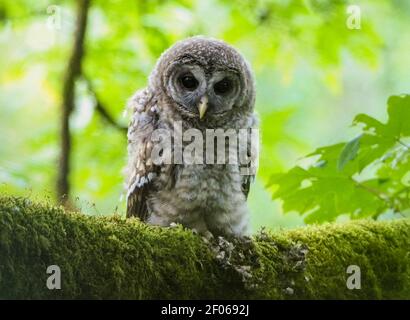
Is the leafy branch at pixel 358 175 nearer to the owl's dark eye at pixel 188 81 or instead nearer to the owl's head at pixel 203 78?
the owl's head at pixel 203 78

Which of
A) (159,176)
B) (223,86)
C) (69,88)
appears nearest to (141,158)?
(159,176)

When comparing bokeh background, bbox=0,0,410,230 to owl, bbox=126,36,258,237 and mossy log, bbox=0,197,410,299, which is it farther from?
mossy log, bbox=0,197,410,299

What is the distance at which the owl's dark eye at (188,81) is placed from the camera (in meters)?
3.03

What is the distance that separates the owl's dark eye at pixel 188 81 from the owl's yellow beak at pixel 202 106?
12 centimetres

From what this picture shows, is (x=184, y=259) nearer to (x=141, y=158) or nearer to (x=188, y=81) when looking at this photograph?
(x=141, y=158)

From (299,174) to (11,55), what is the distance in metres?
3.18

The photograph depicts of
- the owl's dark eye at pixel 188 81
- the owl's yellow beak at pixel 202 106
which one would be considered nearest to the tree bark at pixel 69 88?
the owl's dark eye at pixel 188 81

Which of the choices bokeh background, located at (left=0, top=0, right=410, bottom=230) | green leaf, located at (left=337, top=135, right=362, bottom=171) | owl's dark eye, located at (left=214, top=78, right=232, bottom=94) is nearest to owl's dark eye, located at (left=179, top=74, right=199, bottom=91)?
owl's dark eye, located at (left=214, top=78, right=232, bottom=94)

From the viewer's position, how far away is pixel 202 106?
9.46ft

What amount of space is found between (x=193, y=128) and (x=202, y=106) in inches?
4.4

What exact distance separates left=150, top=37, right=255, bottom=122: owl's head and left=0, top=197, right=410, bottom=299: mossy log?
843mm
